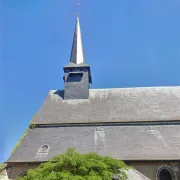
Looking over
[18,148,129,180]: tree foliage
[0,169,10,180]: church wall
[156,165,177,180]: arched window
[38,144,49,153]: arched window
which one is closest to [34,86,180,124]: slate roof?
[38,144,49,153]: arched window

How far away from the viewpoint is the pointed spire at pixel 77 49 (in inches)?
982

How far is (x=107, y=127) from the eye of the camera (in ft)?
65.9

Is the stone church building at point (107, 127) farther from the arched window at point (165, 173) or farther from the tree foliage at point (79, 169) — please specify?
the tree foliage at point (79, 169)

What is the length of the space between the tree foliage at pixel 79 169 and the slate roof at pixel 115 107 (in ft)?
25.0

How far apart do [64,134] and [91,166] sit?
25.5ft

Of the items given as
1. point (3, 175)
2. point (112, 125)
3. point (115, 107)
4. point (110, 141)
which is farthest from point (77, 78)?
point (3, 175)

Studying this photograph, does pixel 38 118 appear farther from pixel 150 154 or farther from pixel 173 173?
pixel 173 173

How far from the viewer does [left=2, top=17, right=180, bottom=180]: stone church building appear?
17.0 m

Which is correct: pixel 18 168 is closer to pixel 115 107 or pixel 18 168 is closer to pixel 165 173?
pixel 115 107

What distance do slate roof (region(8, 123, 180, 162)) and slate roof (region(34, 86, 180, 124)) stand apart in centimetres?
83

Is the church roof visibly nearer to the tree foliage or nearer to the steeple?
the steeple

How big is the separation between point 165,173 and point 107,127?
5.22m

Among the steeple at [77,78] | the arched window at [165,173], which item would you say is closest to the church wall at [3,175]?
the steeple at [77,78]

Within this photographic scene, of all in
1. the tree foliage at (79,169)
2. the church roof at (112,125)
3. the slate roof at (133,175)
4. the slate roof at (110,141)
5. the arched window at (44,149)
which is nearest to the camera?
the tree foliage at (79,169)
